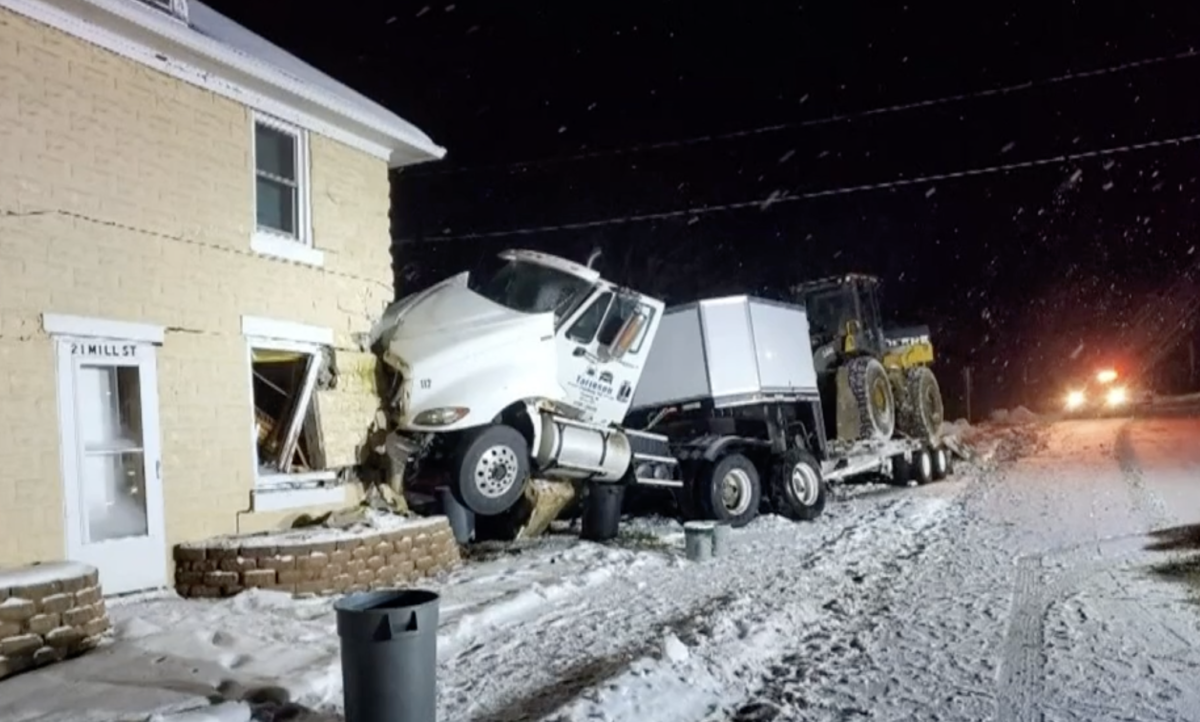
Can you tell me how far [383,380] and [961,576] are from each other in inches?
267

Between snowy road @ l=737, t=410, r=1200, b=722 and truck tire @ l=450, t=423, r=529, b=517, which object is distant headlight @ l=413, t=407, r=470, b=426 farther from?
snowy road @ l=737, t=410, r=1200, b=722

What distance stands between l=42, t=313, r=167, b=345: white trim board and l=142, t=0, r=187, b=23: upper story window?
126 inches

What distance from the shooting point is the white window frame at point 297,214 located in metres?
10.5

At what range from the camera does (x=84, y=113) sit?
869cm

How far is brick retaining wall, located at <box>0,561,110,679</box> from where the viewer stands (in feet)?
20.6

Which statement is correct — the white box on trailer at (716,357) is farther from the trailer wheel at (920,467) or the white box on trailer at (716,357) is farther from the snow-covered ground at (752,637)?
the trailer wheel at (920,467)

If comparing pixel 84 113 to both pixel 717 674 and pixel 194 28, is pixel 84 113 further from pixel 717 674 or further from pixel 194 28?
pixel 717 674

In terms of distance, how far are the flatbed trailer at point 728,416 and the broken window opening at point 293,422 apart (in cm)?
429

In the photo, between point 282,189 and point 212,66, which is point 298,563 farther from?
point 212,66

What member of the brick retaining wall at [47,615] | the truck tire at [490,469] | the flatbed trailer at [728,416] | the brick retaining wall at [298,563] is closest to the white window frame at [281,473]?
the brick retaining wall at [298,563]

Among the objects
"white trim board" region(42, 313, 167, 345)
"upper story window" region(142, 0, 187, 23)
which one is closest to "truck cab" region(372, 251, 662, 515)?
"white trim board" region(42, 313, 167, 345)

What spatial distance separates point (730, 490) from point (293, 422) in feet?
20.1

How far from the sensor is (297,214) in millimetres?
11266

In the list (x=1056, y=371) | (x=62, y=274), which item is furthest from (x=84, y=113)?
(x=1056, y=371)
